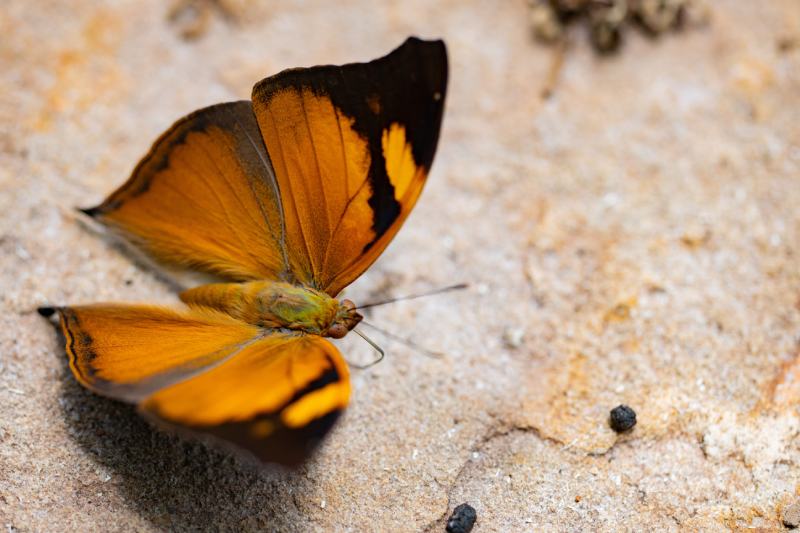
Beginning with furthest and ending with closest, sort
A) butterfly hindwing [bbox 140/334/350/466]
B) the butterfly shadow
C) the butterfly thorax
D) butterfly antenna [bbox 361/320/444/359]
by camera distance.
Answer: butterfly antenna [bbox 361/320/444/359]
the butterfly thorax
the butterfly shadow
butterfly hindwing [bbox 140/334/350/466]

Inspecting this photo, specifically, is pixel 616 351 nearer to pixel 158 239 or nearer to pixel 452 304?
pixel 452 304

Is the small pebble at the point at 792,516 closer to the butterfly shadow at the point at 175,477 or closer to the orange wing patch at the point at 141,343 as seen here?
the butterfly shadow at the point at 175,477

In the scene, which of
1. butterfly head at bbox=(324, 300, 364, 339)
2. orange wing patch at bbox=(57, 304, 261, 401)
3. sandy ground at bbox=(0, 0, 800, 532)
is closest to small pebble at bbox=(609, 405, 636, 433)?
sandy ground at bbox=(0, 0, 800, 532)

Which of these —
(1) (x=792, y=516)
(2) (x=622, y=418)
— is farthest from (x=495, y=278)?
(1) (x=792, y=516)

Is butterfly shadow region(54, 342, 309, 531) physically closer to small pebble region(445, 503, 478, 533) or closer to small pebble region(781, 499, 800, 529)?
small pebble region(445, 503, 478, 533)

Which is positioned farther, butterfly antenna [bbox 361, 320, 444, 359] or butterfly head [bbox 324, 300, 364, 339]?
butterfly antenna [bbox 361, 320, 444, 359]

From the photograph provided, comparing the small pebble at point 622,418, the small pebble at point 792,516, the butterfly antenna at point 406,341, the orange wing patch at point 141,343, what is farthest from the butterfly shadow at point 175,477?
the small pebble at point 792,516

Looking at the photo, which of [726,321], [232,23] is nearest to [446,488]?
[726,321]
